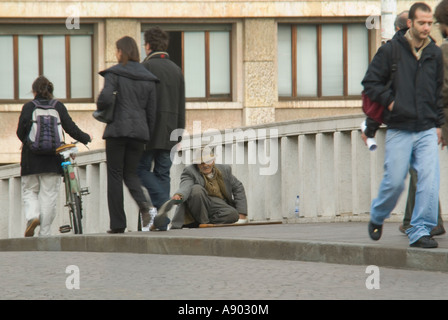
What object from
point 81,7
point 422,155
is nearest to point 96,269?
point 422,155

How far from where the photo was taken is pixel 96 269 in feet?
28.0

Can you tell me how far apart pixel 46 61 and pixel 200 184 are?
1232 cm

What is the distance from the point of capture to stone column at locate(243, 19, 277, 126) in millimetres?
23750

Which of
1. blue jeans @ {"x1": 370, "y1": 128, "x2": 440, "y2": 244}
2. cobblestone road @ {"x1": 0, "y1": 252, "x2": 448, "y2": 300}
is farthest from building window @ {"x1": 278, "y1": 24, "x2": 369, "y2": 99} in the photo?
blue jeans @ {"x1": 370, "y1": 128, "x2": 440, "y2": 244}

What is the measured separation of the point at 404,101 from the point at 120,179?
351 cm

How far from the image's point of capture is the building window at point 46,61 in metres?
23.6

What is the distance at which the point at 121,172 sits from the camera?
1078 cm

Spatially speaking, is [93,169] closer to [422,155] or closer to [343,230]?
Answer: [343,230]

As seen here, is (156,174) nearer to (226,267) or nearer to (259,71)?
(226,267)

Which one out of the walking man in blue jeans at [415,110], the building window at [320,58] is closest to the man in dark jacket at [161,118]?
the walking man in blue jeans at [415,110]

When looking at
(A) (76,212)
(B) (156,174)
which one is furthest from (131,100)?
(A) (76,212)

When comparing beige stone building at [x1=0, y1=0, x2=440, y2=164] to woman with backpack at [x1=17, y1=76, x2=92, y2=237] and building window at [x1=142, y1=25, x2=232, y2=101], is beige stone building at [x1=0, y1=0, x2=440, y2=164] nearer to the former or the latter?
Result: building window at [x1=142, y1=25, x2=232, y2=101]

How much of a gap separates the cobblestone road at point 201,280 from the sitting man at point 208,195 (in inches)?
99.6

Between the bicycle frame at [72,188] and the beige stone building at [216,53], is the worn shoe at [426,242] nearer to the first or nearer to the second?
the bicycle frame at [72,188]
